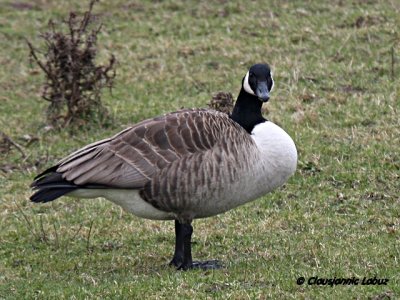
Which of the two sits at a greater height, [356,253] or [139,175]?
[139,175]

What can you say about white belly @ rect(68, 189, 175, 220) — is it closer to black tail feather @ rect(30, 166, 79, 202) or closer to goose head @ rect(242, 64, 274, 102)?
black tail feather @ rect(30, 166, 79, 202)

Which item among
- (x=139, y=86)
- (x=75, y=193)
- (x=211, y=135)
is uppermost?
(x=211, y=135)

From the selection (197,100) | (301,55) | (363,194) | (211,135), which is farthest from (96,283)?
(301,55)


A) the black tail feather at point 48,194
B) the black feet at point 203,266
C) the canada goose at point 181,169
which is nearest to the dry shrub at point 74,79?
the canada goose at point 181,169

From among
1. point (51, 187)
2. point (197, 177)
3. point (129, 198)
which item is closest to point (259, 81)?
point (197, 177)

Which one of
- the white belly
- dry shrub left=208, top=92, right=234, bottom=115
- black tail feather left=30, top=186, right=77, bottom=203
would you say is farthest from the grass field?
dry shrub left=208, top=92, right=234, bottom=115

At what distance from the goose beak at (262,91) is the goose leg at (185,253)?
130 cm

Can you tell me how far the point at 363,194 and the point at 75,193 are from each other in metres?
3.61

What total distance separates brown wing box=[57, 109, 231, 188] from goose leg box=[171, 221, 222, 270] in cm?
67

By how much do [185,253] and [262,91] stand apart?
1600 millimetres

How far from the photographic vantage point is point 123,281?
7.26m

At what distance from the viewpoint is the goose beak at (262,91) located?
7785mm

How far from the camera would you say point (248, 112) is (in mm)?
8031

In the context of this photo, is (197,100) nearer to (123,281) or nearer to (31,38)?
(31,38)
